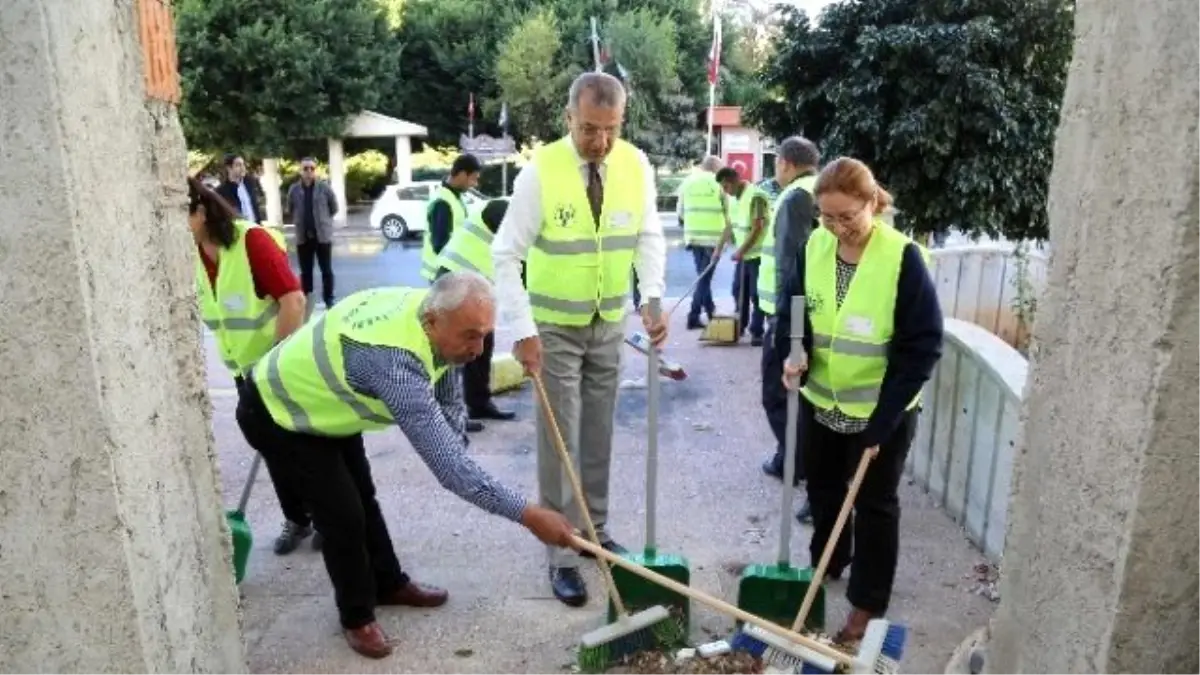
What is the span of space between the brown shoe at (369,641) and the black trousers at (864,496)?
1649 millimetres

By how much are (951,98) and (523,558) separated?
4308 mm

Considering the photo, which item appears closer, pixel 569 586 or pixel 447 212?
pixel 569 586

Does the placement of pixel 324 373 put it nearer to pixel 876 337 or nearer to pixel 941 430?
pixel 876 337

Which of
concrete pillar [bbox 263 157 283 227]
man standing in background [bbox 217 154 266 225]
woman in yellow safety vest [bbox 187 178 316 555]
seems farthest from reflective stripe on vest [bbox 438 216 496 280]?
concrete pillar [bbox 263 157 283 227]

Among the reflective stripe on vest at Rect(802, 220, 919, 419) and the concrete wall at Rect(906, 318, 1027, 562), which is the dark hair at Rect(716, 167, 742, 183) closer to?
the concrete wall at Rect(906, 318, 1027, 562)

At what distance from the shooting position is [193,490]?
7.82 feet

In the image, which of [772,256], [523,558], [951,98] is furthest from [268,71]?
[523,558]

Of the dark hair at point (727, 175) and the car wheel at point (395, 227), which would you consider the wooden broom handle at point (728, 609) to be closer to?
the dark hair at point (727, 175)

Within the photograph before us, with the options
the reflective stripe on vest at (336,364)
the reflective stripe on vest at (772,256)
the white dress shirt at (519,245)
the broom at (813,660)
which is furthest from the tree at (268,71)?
the broom at (813,660)

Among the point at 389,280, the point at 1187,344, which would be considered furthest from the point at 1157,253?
the point at 389,280

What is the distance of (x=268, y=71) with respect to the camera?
21219 millimetres

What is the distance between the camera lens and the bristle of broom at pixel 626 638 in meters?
2.94

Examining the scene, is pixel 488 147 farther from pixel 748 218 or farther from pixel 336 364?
pixel 336 364

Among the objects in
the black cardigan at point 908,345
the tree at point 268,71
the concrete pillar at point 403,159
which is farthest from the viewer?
the concrete pillar at point 403,159
